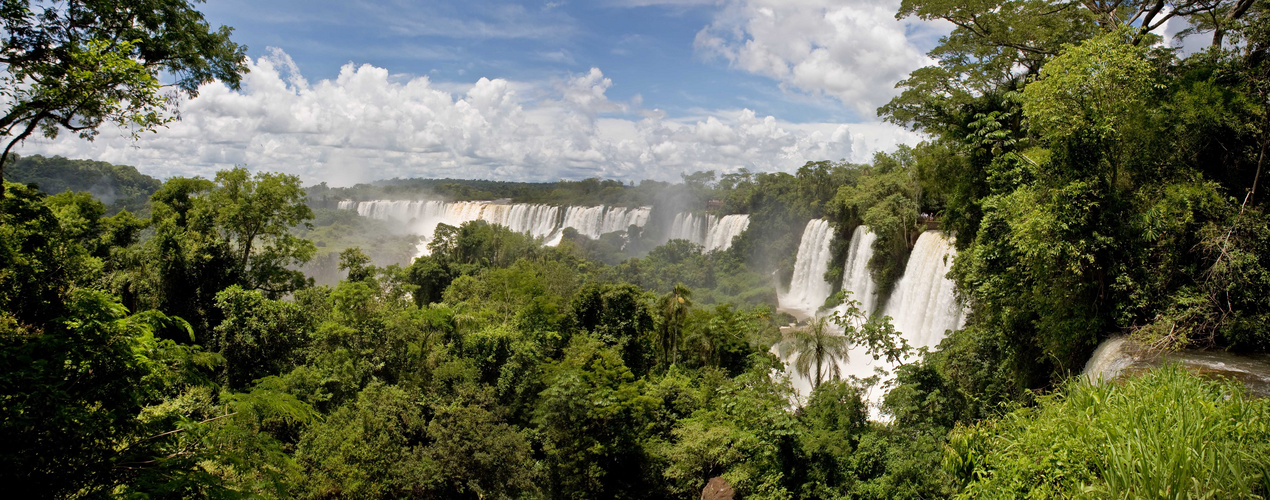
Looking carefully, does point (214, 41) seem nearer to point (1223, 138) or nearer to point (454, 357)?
point (454, 357)

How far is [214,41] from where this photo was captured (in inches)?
280

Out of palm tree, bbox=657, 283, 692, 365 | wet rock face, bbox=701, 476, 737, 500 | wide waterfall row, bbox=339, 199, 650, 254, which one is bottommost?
wet rock face, bbox=701, 476, 737, 500

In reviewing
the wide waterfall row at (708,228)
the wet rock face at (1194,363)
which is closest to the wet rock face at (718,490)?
the wet rock face at (1194,363)

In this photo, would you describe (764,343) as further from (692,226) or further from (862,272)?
(692,226)

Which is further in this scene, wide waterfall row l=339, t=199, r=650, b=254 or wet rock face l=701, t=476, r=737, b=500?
wide waterfall row l=339, t=199, r=650, b=254

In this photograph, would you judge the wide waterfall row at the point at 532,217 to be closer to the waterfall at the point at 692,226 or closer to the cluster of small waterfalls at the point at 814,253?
the cluster of small waterfalls at the point at 814,253

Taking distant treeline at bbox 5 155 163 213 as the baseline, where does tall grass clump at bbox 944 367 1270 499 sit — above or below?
above

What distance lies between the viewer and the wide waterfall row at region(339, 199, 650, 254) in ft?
183

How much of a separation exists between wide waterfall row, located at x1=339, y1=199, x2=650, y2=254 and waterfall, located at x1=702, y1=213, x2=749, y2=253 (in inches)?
331

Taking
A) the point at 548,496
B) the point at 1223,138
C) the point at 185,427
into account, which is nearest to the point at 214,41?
the point at 185,427

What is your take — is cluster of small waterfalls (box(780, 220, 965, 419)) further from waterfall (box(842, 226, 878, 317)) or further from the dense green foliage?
the dense green foliage

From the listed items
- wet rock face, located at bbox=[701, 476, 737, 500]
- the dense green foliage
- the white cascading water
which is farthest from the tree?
the white cascading water

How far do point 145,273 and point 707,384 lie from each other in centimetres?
1839

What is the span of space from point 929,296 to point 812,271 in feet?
47.2
